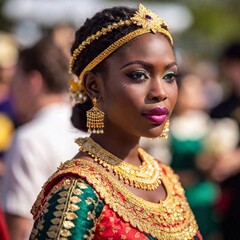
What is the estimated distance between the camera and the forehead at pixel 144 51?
2912mm

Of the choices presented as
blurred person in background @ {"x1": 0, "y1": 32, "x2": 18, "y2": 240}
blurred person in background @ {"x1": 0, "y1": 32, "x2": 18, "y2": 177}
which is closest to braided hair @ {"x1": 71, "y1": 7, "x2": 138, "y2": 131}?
blurred person in background @ {"x1": 0, "y1": 32, "x2": 18, "y2": 240}

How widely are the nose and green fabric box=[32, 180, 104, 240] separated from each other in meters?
0.38

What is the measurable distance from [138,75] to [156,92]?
0.09m

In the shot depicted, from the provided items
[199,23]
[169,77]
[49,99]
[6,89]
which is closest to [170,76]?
[169,77]

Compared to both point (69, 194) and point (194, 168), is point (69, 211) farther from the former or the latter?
point (194, 168)

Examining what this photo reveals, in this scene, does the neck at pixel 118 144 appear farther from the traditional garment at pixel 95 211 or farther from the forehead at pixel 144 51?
the forehead at pixel 144 51

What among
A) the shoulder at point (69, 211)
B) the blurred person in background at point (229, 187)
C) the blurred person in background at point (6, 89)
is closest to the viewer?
the shoulder at point (69, 211)

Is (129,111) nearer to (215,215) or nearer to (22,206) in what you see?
(22,206)

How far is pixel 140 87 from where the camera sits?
2.88 metres

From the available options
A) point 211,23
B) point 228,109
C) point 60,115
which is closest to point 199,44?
point 211,23

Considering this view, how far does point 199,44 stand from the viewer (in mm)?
30797

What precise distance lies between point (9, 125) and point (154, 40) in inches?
156

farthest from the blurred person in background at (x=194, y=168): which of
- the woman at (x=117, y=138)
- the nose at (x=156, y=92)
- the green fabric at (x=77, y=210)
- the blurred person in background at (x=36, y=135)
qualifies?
the green fabric at (x=77, y=210)

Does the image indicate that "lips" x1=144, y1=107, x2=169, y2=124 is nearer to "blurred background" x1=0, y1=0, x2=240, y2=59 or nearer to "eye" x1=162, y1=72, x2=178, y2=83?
"eye" x1=162, y1=72, x2=178, y2=83
